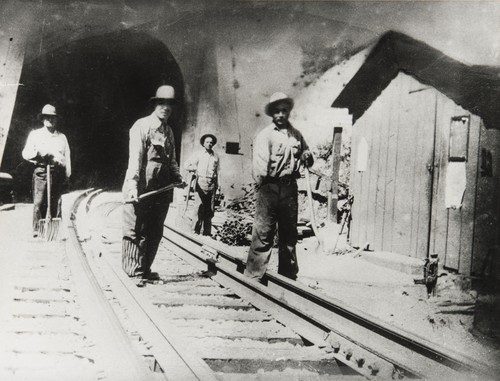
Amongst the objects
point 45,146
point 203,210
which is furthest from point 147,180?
point 203,210

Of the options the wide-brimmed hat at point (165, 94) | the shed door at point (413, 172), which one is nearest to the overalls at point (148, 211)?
the wide-brimmed hat at point (165, 94)

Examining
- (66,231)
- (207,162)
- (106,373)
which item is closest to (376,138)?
(207,162)

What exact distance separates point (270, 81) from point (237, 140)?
88 cm

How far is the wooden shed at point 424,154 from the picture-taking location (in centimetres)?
470

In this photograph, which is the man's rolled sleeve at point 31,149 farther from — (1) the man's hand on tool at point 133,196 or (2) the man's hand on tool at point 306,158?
(2) the man's hand on tool at point 306,158

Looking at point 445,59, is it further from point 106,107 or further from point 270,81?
point 106,107

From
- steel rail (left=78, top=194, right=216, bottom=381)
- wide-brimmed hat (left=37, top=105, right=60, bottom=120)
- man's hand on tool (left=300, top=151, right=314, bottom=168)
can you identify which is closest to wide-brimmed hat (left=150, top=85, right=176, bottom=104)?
man's hand on tool (left=300, top=151, right=314, bottom=168)

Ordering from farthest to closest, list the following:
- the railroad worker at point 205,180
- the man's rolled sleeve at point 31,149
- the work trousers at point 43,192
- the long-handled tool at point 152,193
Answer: the railroad worker at point 205,180
the work trousers at point 43,192
the man's rolled sleeve at point 31,149
the long-handled tool at point 152,193

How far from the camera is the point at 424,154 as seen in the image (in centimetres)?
552

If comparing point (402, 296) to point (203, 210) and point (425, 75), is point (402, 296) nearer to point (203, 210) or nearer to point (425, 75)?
point (425, 75)

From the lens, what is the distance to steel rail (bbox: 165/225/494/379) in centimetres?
227

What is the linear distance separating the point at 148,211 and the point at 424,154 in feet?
11.0

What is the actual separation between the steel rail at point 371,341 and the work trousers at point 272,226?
0.56 meters

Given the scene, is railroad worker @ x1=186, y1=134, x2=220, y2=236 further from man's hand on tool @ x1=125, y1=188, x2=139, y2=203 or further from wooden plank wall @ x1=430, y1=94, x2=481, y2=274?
wooden plank wall @ x1=430, y1=94, x2=481, y2=274
